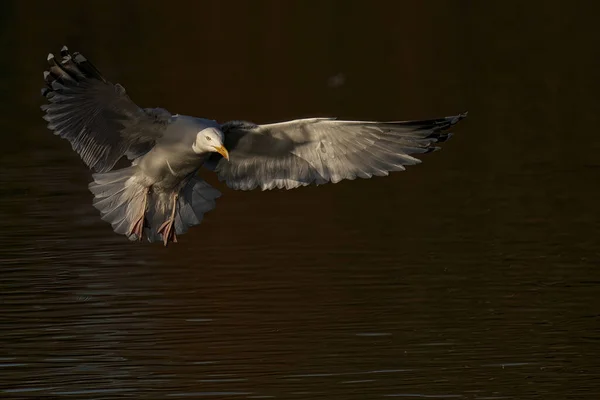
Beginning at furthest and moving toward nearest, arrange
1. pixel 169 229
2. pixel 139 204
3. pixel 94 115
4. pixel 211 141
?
1. pixel 139 204
2. pixel 169 229
3. pixel 94 115
4. pixel 211 141

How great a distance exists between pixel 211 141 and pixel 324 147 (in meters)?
0.97

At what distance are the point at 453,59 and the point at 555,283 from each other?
19.2 meters

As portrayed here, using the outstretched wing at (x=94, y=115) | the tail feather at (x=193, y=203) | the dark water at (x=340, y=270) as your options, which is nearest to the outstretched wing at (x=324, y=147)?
the tail feather at (x=193, y=203)

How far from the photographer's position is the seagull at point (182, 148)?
10.6 m

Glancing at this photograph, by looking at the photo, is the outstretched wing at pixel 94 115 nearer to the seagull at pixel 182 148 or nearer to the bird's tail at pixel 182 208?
the seagull at pixel 182 148

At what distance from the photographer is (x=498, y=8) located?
140 feet

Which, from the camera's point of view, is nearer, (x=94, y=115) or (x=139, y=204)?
(x=94, y=115)

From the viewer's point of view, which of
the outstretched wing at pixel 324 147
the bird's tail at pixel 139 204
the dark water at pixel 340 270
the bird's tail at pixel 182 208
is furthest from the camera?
the bird's tail at pixel 182 208

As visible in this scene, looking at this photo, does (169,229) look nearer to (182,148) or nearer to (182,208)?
(182,208)

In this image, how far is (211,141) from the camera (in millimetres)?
10414

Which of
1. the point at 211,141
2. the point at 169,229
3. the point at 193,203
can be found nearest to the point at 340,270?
the point at 193,203

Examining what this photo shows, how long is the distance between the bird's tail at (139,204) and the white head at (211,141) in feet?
3.01

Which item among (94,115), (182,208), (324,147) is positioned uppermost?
(94,115)

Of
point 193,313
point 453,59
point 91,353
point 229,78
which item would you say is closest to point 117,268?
point 193,313
